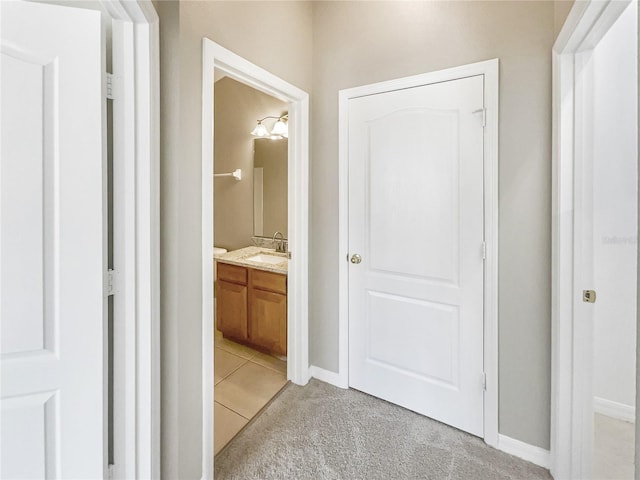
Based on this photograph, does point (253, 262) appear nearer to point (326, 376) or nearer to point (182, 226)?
point (326, 376)

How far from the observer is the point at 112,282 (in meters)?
1.11

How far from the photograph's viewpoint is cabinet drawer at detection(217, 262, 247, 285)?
2.69m

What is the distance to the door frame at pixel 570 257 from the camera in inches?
51.5

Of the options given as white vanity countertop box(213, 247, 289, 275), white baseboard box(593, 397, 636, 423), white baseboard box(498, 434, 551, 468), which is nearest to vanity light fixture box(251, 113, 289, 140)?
white vanity countertop box(213, 247, 289, 275)

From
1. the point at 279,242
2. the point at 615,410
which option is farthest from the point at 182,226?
the point at 615,410

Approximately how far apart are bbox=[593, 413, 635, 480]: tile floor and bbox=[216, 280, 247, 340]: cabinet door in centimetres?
246

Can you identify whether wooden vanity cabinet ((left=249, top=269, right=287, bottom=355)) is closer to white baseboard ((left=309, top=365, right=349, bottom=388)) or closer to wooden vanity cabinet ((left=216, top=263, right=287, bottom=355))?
wooden vanity cabinet ((left=216, top=263, right=287, bottom=355))

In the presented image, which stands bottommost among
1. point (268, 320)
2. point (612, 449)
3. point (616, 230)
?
point (612, 449)

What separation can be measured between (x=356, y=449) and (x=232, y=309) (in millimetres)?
1630

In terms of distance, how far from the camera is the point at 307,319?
2.25 metres

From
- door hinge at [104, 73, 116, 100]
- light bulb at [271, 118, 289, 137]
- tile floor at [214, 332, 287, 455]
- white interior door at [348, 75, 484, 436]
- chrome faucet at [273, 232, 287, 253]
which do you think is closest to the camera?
door hinge at [104, 73, 116, 100]

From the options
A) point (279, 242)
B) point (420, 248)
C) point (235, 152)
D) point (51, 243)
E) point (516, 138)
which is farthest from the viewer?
point (235, 152)

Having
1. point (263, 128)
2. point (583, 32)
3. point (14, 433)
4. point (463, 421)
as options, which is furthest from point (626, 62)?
point (14, 433)

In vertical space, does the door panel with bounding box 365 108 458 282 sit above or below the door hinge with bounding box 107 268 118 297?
above
